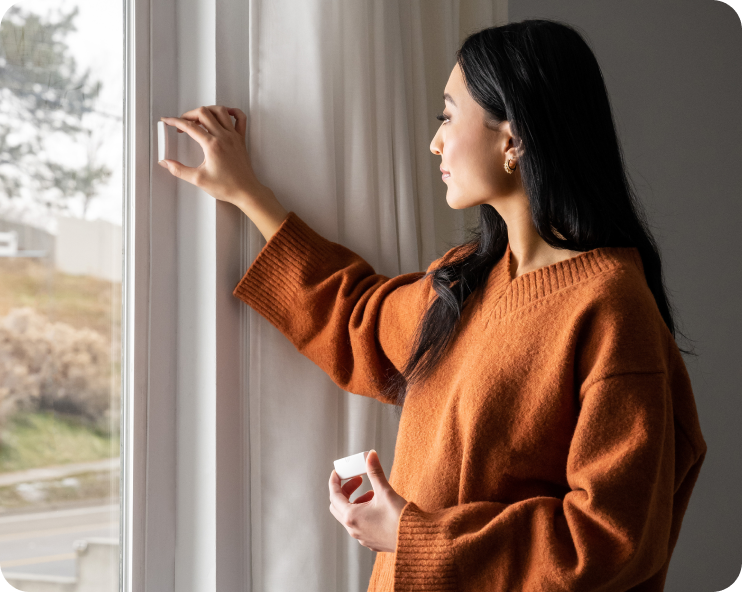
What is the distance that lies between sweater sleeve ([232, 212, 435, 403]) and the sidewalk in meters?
0.36

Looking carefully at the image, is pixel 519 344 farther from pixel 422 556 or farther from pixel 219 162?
pixel 219 162

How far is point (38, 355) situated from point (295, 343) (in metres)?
0.41

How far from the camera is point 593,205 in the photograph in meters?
0.96

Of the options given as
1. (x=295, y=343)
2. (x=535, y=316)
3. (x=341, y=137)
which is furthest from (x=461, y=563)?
(x=341, y=137)

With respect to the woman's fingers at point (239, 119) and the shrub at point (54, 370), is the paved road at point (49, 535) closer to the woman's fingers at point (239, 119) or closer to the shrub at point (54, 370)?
the shrub at point (54, 370)

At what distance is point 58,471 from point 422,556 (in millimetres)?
606

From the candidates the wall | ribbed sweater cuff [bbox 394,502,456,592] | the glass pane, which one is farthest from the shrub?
the wall

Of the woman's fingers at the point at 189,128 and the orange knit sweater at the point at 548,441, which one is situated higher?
the woman's fingers at the point at 189,128

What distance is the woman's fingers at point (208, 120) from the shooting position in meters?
1.12

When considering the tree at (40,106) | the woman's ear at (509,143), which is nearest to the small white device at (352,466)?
the woman's ear at (509,143)

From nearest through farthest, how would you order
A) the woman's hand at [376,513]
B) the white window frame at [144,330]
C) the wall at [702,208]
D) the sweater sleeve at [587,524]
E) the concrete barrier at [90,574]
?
the sweater sleeve at [587,524] → the woman's hand at [376,513] → the concrete barrier at [90,574] → the white window frame at [144,330] → the wall at [702,208]

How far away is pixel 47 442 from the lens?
106 centimetres

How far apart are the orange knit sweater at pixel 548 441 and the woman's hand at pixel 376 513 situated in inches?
1.3

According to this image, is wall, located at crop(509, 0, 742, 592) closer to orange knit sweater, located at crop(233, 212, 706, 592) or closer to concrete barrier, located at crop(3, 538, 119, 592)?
orange knit sweater, located at crop(233, 212, 706, 592)
